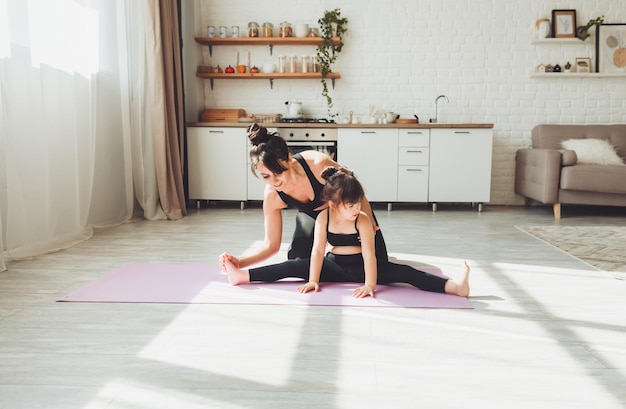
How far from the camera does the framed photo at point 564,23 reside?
17.5 feet

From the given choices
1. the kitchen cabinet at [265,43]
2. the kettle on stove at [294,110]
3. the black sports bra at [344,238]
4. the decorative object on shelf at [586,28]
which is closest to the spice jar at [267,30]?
the kitchen cabinet at [265,43]

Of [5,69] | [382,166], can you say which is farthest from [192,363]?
[382,166]

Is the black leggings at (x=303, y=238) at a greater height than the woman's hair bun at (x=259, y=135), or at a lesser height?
lesser

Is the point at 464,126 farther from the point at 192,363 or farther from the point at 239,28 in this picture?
the point at 192,363

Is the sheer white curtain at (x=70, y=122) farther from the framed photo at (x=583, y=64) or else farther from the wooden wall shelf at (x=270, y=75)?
the framed photo at (x=583, y=64)

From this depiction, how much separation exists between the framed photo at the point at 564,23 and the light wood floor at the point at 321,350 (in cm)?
334

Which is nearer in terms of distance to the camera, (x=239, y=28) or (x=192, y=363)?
(x=192, y=363)

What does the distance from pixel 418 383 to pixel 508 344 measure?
0.44 m

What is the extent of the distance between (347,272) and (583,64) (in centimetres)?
412

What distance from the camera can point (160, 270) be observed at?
Result: 274cm

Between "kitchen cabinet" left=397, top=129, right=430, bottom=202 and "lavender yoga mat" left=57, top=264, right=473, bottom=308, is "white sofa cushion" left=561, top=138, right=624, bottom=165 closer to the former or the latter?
"kitchen cabinet" left=397, top=129, right=430, bottom=202

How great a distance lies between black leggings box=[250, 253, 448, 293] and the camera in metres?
2.36

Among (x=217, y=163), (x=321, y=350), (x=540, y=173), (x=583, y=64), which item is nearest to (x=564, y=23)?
(x=583, y=64)

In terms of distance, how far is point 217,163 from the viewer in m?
5.15
